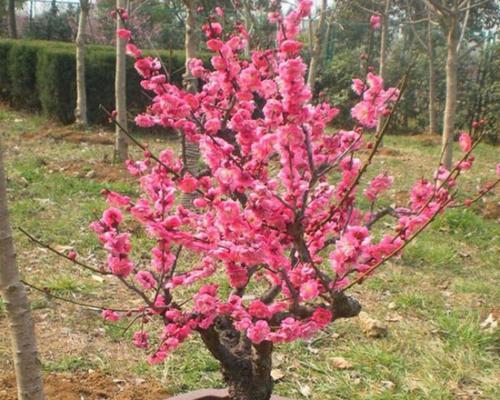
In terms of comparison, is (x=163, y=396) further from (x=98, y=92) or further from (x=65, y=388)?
(x=98, y=92)

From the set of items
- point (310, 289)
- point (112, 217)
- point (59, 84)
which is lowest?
point (310, 289)

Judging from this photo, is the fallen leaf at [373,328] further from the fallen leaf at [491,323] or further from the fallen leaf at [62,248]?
the fallen leaf at [62,248]

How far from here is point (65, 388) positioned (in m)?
2.78

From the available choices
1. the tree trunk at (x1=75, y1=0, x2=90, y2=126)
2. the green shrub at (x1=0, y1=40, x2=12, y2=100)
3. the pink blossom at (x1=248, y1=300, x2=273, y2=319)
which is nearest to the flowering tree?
the pink blossom at (x1=248, y1=300, x2=273, y2=319)

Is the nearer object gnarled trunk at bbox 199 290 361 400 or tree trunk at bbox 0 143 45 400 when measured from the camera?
tree trunk at bbox 0 143 45 400

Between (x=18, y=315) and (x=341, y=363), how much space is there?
81.8 inches

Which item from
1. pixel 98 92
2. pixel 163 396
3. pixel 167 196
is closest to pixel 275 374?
pixel 163 396

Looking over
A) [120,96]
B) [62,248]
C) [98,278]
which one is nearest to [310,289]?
[98,278]

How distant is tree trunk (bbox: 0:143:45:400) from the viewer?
152 centimetres

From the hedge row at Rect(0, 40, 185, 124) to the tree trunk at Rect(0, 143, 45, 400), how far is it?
9155 millimetres

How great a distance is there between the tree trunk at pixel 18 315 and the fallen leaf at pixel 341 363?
1.90 meters

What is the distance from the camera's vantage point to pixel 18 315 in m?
1.62

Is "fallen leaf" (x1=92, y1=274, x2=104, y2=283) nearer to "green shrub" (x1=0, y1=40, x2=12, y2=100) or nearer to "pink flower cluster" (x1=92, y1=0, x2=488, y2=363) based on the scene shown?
"pink flower cluster" (x1=92, y1=0, x2=488, y2=363)

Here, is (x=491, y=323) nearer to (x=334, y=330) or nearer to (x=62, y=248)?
(x=334, y=330)
